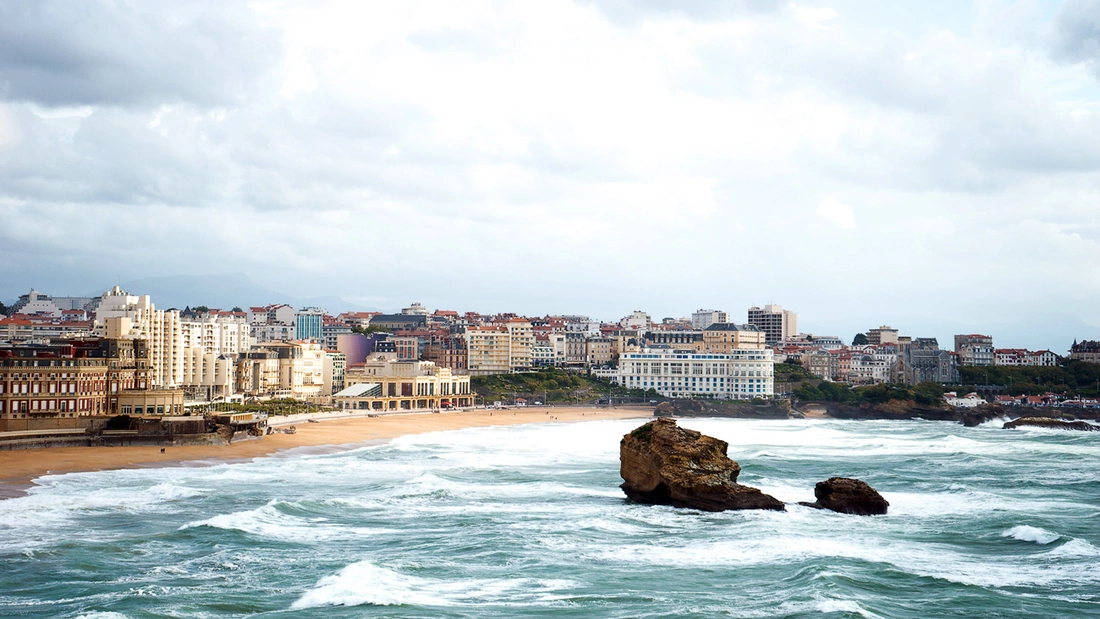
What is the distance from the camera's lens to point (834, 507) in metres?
33.4

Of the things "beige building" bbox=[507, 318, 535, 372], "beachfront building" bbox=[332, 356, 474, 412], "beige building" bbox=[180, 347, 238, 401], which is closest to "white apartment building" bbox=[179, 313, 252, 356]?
"beige building" bbox=[180, 347, 238, 401]

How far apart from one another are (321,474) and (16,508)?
545 inches

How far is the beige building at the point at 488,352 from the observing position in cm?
14488

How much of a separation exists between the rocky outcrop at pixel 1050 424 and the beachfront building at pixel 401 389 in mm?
55096

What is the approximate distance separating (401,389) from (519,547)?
82617 millimetres

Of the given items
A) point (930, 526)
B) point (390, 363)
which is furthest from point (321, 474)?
point (390, 363)

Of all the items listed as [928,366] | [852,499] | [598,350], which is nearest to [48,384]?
[852,499]

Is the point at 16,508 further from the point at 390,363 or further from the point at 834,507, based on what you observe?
the point at 390,363

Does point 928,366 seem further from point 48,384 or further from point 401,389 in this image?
point 48,384

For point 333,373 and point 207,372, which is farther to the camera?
point 333,373

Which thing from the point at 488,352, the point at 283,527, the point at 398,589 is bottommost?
the point at 398,589

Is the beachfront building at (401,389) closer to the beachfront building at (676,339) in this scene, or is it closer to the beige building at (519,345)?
the beige building at (519,345)

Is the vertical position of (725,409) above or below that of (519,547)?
below

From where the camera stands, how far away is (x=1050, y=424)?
→ 290 feet
